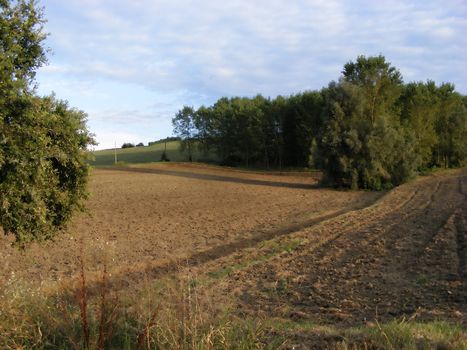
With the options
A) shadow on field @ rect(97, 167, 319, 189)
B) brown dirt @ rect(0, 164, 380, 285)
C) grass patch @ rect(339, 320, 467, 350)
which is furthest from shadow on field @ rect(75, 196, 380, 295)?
shadow on field @ rect(97, 167, 319, 189)

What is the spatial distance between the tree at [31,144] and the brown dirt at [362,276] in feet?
12.3

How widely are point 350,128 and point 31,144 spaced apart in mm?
33398

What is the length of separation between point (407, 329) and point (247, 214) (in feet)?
65.3

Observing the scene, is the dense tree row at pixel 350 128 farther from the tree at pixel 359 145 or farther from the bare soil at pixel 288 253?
the bare soil at pixel 288 253

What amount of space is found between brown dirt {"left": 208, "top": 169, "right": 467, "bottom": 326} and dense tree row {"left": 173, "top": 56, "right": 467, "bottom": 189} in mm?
19257

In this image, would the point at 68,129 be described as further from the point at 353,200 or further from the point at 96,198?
the point at 353,200

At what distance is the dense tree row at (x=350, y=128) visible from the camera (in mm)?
38438

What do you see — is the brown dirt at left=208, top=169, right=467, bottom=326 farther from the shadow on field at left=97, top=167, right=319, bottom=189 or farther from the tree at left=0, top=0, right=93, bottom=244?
the shadow on field at left=97, top=167, right=319, bottom=189

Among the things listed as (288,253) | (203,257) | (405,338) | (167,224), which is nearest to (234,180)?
(167,224)

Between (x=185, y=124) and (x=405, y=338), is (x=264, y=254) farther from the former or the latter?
(x=185, y=124)

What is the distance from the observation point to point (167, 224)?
2158cm

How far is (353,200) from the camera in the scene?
31.6 metres

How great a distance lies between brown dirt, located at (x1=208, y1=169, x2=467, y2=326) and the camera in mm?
8148

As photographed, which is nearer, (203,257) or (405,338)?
(405,338)
